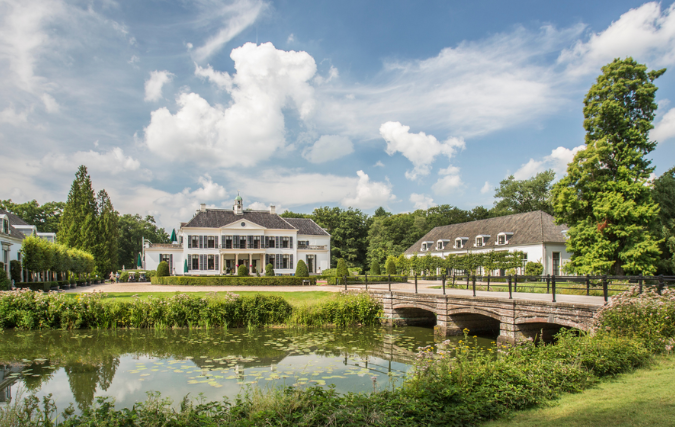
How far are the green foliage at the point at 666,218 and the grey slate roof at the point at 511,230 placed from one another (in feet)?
19.8

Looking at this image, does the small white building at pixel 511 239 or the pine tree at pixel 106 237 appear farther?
the pine tree at pixel 106 237

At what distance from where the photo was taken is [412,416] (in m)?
4.91

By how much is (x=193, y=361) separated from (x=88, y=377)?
7.02ft

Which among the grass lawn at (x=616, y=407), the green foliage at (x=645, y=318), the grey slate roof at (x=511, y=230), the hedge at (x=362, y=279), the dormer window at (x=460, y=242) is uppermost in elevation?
the grey slate roof at (x=511, y=230)

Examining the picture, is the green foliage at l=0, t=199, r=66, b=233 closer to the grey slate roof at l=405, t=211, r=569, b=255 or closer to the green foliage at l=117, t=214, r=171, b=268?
the green foliage at l=117, t=214, r=171, b=268

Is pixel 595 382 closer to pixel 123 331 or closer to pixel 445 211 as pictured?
pixel 123 331

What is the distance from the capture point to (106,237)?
149 feet

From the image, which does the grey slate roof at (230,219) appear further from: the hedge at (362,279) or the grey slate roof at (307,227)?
the hedge at (362,279)

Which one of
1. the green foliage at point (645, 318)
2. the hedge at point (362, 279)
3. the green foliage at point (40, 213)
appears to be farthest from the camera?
the green foliage at point (40, 213)

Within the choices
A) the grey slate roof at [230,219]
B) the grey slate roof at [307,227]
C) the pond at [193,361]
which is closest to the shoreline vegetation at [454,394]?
the pond at [193,361]

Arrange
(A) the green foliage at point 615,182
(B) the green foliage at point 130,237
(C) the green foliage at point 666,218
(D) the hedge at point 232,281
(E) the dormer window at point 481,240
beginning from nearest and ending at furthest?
(A) the green foliage at point 615,182 < (C) the green foliage at point 666,218 < (D) the hedge at point 232,281 < (E) the dormer window at point 481,240 < (B) the green foliage at point 130,237

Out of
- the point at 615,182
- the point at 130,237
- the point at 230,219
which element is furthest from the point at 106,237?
the point at 615,182

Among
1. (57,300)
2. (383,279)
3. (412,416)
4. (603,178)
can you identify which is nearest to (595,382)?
(412,416)

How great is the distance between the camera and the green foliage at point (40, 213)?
57.9m
